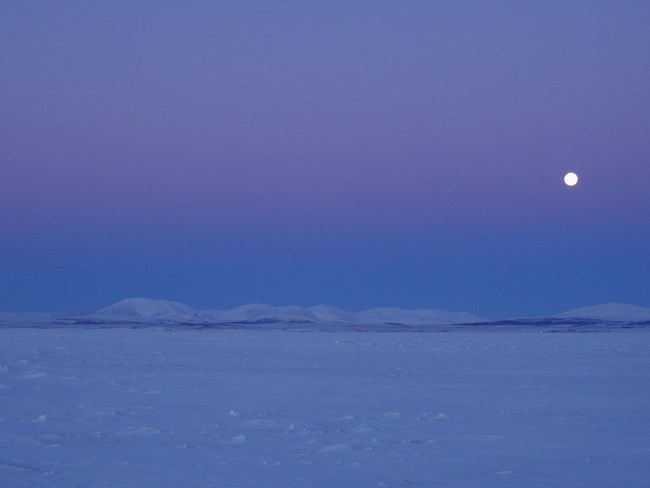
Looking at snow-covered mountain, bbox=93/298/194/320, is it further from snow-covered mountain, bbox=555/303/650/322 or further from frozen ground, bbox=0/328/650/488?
frozen ground, bbox=0/328/650/488

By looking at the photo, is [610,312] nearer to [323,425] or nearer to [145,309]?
[145,309]

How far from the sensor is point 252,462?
17.9ft

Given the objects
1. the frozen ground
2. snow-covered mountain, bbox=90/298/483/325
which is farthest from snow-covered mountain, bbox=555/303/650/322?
the frozen ground

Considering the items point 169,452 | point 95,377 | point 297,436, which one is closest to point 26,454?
point 169,452

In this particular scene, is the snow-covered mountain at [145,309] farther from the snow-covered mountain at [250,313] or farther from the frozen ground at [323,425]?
the frozen ground at [323,425]

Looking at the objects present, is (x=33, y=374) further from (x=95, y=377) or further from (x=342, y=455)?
(x=342, y=455)

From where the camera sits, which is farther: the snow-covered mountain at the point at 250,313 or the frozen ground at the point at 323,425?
the snow-covered mountain at the point at 250,313

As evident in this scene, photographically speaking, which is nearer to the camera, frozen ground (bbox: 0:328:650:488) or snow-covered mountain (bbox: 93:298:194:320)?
frozen ground (bbox: 0:328:650:488)

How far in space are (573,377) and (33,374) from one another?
7606 mm

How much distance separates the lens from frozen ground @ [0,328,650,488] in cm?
511

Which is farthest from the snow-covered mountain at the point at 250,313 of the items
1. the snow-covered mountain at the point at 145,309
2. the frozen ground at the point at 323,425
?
the frozen ground at the point at 323,425

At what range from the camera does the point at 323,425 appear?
6.91 metres

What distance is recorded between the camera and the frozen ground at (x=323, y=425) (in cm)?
511

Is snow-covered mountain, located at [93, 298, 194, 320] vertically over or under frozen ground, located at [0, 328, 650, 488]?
over
